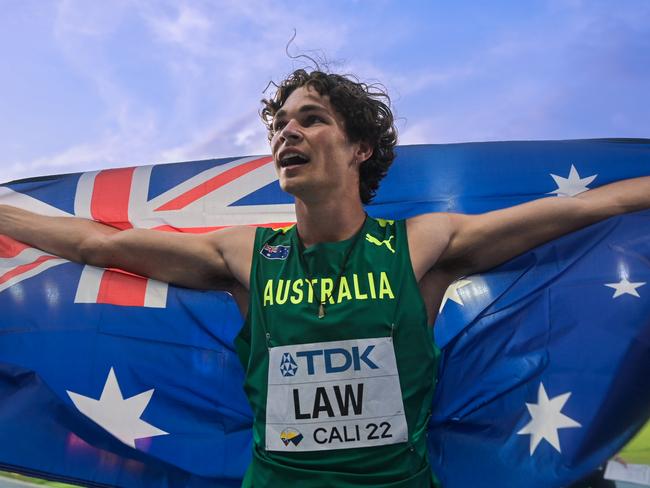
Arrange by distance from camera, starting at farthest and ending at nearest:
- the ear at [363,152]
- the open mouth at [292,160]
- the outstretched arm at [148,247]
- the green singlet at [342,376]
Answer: the ear at [363,152] < the outstretched arm at [148,247] < the open mouth at [292,160] < the green singlet at [342,376]

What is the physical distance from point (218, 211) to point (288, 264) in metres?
→ 1.29

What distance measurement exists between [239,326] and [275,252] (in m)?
0.78

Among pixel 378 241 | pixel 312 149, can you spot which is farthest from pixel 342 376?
pixel 312 149

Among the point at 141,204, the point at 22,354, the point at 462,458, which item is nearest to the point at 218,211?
the point at 141,204

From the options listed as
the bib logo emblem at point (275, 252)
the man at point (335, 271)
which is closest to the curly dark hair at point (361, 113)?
the man at point (335, 271)

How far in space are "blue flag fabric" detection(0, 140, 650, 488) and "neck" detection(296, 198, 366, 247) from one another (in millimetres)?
826

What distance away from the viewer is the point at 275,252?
3.68 meters

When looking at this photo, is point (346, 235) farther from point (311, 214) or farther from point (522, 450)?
point (522, 450)

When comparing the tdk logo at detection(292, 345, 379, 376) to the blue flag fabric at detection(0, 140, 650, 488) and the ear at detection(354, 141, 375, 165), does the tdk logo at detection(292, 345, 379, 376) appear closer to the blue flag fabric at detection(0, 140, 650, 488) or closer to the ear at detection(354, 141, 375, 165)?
the blue flag fabric at detection(0, 140, 650, 488)

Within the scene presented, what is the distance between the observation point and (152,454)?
156 inches

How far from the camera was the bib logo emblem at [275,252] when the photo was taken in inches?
144

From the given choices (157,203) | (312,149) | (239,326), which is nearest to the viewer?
(312,149)

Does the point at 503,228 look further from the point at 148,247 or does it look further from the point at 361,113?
the point at 148,247

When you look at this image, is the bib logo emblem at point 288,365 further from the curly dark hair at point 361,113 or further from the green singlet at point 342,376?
the curly dark hair at point 361,113
